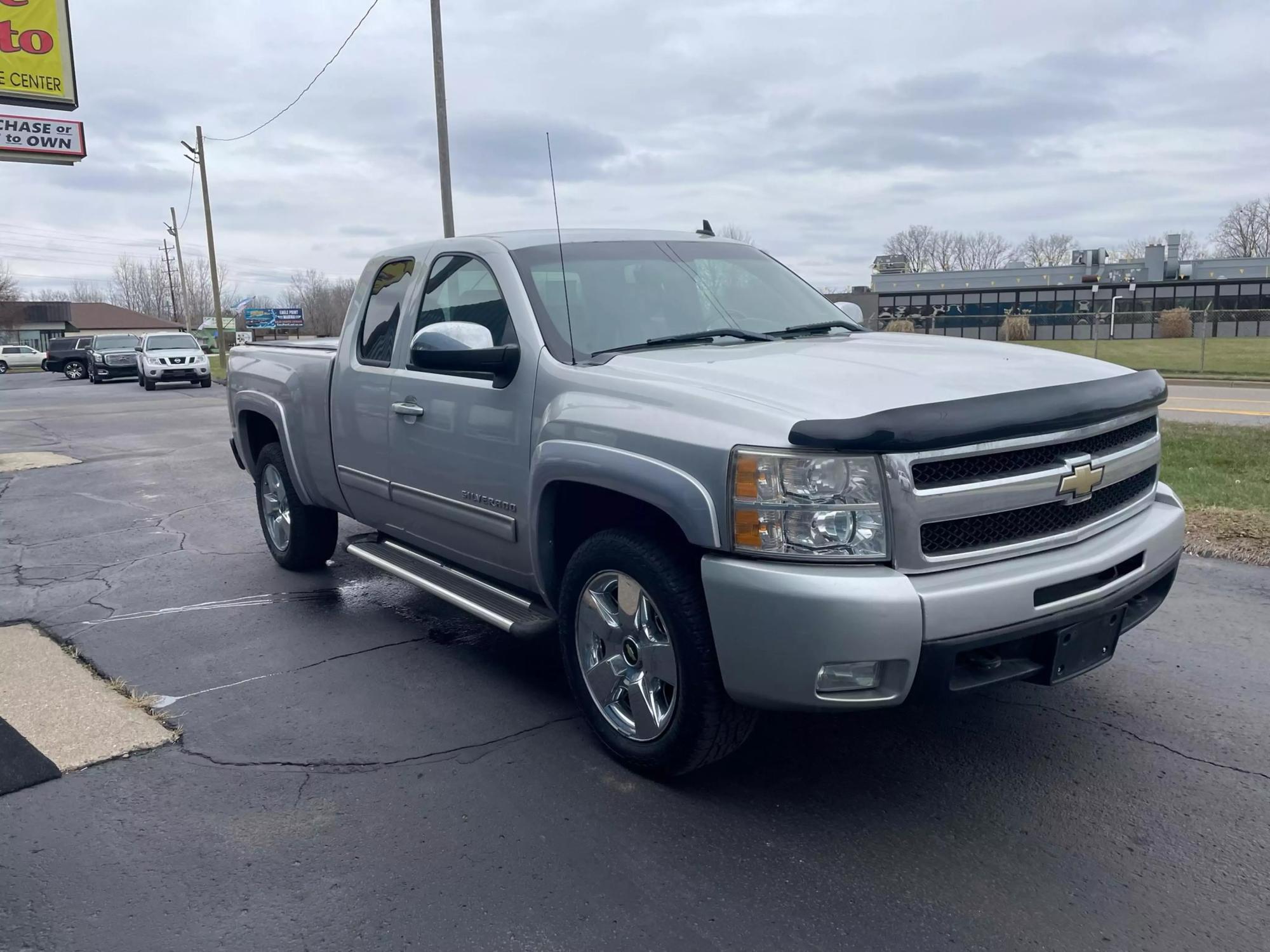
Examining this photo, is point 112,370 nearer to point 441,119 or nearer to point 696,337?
point 441,119

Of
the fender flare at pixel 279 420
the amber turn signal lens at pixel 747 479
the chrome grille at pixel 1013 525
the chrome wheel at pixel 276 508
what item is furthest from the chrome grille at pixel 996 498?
the chrome wheel at pixel 276 508

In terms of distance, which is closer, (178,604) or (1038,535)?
(1038,535)

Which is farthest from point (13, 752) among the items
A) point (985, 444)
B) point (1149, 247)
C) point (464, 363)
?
point (1149, 247)

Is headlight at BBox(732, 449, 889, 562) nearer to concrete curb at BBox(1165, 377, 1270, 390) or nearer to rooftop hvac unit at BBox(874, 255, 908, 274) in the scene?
concrete curb at BBox(1165, 377, 1270, 390)

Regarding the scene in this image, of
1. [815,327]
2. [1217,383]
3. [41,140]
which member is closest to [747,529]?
[815,327]

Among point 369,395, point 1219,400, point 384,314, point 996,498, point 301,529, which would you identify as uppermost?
point 384,314

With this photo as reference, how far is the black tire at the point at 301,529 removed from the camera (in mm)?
6270

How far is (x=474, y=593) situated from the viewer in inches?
171

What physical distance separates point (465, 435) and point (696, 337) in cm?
107

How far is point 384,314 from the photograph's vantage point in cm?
521

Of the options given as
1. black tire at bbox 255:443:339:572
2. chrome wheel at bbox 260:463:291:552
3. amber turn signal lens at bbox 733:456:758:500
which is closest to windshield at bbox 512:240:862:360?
amber turn signal lens at bbox 733:456:758:500

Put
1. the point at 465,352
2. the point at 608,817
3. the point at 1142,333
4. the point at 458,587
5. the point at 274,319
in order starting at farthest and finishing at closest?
the point at 274,319 < the point at 1142,333 < the point at 458,587 < the point at 465,352 < the point at 608,817

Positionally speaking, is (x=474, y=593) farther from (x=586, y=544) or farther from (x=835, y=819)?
(x=835, y=819)

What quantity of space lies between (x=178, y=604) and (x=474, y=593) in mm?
2510
